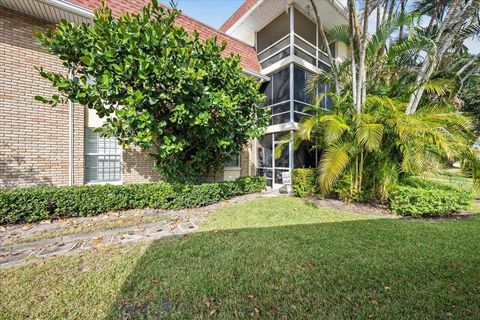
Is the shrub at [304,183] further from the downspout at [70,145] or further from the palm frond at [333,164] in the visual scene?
the downspout at [70,145]

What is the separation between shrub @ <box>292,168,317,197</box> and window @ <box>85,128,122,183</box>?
668 cm

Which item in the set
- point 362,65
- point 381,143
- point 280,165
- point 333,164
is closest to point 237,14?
point 362,65

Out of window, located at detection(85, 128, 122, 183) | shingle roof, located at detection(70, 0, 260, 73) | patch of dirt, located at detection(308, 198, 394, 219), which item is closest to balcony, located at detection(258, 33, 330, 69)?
shingle roof, located at detection(70, 0, 260, 73)

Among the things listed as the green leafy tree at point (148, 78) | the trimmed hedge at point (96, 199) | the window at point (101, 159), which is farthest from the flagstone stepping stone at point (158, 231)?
the window at point (101, 159)

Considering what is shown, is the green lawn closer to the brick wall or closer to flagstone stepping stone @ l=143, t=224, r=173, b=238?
flagstone stepping stone @ l=143, t=224, r=173, b=238

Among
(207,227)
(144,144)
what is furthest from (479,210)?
(144,144)

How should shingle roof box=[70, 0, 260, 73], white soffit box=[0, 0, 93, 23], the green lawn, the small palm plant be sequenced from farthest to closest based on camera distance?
shingle roof box=[70, 0, 260, 73], white soffit box=[0, 0, 93, 23], the small palm plant, the green lawn

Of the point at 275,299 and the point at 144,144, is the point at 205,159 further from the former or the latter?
the point at 275,299

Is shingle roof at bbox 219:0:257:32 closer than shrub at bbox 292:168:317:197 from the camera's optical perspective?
No

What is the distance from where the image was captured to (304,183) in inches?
307

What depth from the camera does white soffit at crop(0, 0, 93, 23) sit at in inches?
221

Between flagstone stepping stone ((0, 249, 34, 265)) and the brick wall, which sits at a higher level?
the brick wall

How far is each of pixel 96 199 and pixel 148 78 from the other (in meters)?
3.67

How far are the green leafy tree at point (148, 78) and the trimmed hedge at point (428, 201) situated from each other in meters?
5.20
